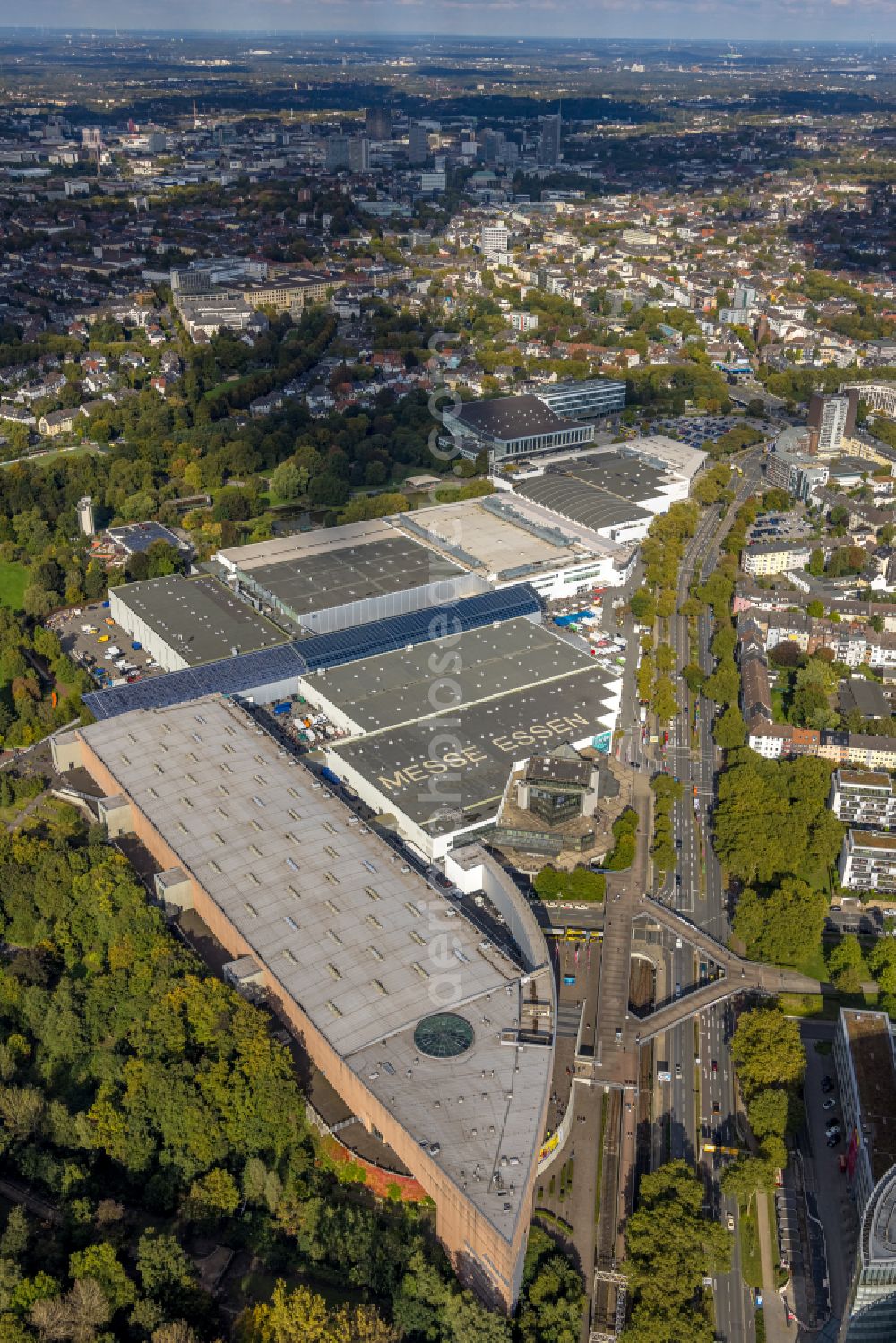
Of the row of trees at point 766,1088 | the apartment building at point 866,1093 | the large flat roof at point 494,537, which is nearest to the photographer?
the apartment building at point 866,1093

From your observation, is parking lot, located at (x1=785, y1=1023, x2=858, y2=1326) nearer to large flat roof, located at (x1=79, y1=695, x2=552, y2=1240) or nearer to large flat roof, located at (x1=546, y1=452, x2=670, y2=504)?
large flat roof, located at (x1=79, y1=695, x2=552, y2=1240)

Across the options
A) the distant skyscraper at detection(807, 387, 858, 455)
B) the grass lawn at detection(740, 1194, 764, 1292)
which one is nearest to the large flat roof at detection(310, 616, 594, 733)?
the grass lawn at detection(740, 1194, 764, 1292)

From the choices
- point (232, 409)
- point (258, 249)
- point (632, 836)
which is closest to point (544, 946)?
point (632, 836)

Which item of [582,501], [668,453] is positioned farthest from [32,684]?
[668,453]

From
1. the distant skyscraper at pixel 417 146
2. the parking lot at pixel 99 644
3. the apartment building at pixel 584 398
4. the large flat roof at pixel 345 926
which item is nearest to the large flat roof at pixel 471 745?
the large flat roof at pixel 345 926

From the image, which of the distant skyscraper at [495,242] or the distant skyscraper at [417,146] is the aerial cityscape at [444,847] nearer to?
the distant skyscraper at [495,242]
